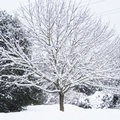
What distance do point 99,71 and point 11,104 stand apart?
3.98 meters

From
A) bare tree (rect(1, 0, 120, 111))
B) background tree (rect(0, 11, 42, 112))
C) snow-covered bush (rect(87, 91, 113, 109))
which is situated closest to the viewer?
bare tree (rect(1, 0, 120, 111))

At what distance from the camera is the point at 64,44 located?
581 cm

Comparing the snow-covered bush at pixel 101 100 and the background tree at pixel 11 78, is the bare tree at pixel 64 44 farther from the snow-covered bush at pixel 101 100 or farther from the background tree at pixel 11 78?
the snow-covered bush at pixel 101 100

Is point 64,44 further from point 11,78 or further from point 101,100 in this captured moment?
point 101,100

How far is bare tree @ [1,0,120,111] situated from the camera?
5.52 m

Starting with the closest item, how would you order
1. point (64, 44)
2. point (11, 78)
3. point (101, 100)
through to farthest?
point (64, 44) < point (11, 78) < point (101, 100)

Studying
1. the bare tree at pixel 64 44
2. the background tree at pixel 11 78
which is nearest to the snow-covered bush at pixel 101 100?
the background tree at pixel 11 78

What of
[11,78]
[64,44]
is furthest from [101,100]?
[11,78]

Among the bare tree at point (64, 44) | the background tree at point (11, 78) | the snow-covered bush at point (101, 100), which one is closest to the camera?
the bare tree at point (64, 44)

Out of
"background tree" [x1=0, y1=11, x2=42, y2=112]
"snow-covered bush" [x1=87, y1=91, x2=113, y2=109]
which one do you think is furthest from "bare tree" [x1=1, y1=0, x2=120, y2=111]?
"snow-covered bush" [x1=87, y1=91, x2=113, y2=109]

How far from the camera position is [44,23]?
5.83 meters

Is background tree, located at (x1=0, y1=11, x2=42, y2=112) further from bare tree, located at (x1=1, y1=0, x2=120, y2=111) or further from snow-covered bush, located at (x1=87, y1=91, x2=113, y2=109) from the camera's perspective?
snow-covered bush, located at (x1=87, y1=91, x2=113, y2=109)

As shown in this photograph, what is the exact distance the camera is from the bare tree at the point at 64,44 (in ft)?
18.1

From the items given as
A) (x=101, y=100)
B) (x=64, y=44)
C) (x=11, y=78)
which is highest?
(x=64, y=44)
